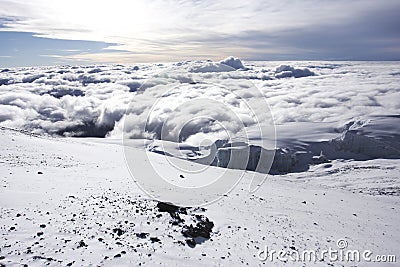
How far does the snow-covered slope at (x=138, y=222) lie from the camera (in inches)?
621

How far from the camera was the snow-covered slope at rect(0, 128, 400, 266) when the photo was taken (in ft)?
51.8

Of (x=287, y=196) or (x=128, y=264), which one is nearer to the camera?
(x=128, y=264)

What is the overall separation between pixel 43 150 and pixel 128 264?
31369 millimetres

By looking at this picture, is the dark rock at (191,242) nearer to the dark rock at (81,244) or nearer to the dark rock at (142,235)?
the dark rock at (142,235)

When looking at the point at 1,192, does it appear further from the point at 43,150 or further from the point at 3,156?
the point at 43,150

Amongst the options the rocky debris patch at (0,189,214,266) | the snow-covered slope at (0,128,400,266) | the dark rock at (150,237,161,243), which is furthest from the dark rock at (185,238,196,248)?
the dark rock at (150,237,161,243)

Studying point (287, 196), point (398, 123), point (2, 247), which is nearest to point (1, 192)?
point (2, 247)

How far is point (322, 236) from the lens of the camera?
23.3 m

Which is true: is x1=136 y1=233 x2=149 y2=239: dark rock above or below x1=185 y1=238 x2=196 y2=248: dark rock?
above

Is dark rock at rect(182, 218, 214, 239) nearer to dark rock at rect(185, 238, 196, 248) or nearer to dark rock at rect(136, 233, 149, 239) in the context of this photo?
dark rock at rect(185, 238, 196, 248)

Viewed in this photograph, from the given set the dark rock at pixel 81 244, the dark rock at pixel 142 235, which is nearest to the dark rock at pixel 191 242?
the dark rock at pixel 142 235

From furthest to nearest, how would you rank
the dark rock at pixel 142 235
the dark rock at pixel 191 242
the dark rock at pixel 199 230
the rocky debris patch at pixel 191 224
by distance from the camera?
the dark rock at pixel 199 230, the rocky debris patch at pixel 191 224, the dark rock at pixel 191 242, the dark rock at pixel 142 235

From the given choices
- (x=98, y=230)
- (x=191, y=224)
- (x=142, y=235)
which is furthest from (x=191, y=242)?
(x=98, y=230)

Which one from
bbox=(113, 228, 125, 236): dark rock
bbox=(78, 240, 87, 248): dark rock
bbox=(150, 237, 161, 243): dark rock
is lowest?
bbox=(150, 237, 161, 243): dark rock
